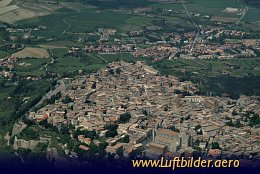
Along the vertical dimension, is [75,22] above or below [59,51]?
above

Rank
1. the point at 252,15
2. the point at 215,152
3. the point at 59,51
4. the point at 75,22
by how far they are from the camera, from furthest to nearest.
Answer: the point at 252,15 < the point at 75,22 < the point at 59,51 < the point at 215,152

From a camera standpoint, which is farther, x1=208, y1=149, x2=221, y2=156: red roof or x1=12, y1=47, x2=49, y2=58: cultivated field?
x1=12, y1=47, x2=49, y2=58: cultivated field

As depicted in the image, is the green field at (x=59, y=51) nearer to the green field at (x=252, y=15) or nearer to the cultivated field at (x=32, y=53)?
the cultivated field at (x=32, y=53)

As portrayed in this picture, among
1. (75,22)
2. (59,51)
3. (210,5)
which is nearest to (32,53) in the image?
(59,51)

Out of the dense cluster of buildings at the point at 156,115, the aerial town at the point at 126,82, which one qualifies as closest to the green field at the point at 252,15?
the aerial town at the point at 126,82

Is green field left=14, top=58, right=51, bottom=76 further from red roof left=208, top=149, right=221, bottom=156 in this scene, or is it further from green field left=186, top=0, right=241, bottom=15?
green field left=186, top=0, right=241, bottom=15

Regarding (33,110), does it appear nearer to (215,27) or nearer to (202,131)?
(202,131)

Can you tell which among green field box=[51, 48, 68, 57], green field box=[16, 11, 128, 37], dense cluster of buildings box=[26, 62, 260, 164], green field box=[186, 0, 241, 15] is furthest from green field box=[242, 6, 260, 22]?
dense cluster of buildings box=[26, 62, 260, 164]

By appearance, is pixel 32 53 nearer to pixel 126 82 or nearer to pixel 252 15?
pixel 126 82
